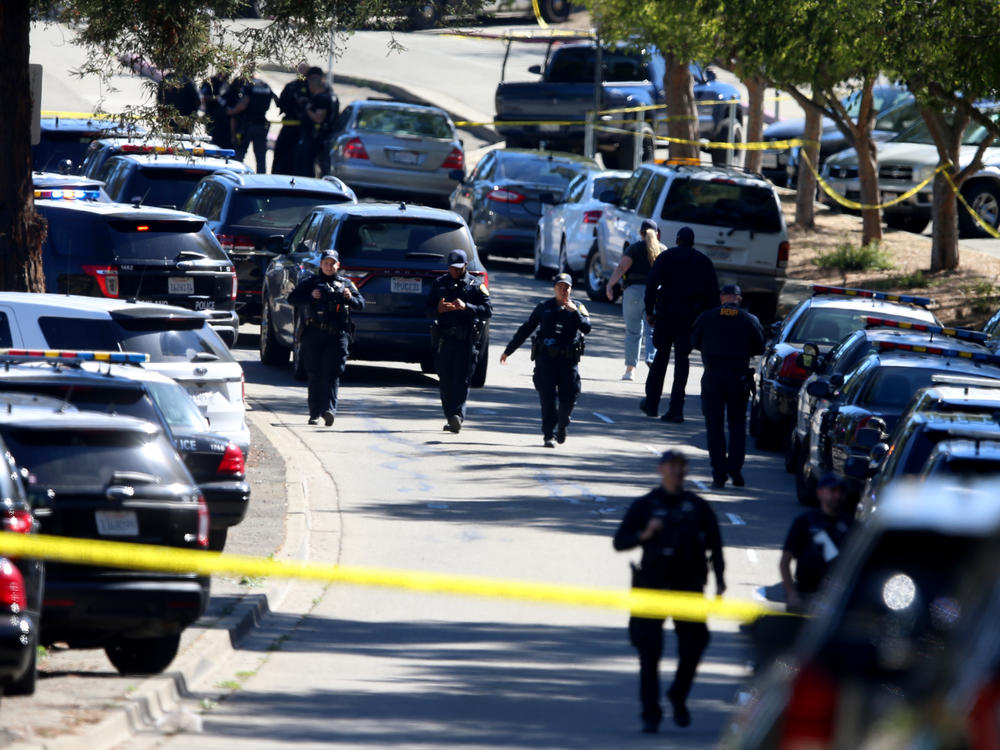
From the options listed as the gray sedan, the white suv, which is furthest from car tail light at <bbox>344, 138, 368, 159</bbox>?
the white suv

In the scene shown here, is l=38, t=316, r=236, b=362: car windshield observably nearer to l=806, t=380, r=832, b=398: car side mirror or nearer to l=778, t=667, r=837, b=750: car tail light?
l=806, t=380, r=832, b=398: car side mirror

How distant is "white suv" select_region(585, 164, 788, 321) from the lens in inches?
974

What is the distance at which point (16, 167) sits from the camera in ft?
53.6

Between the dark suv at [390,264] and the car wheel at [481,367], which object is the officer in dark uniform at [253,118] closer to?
the car wheel at [481,367]

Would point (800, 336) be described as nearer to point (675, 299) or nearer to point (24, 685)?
point (675, 299)

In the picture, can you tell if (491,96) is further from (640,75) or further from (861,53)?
(861,53)

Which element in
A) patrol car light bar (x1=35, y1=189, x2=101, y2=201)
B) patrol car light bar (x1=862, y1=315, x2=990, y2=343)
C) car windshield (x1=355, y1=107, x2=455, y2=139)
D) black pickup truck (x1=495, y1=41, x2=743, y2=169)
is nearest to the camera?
patrol car light bar (x1=862, y1=315, x2=990, y2=343)

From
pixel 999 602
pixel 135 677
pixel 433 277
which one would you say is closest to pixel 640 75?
pixel 433 277

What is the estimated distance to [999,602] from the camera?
3.93m

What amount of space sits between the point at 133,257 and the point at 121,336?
489 cm

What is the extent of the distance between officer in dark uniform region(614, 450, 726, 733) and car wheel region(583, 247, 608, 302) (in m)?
17.3

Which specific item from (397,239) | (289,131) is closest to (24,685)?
(397,239)

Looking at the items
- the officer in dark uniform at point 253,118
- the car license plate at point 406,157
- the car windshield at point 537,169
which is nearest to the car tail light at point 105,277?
the car windshield at point 537,169

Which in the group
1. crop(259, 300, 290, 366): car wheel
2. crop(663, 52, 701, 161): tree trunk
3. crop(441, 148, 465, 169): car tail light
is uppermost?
crop(663, 52, 701, 161): tree trunk
